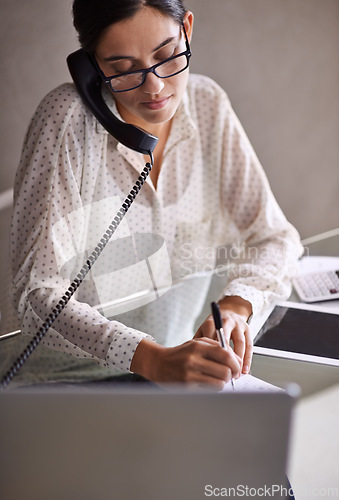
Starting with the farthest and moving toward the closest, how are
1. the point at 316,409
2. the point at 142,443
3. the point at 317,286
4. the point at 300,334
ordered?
the point at 317,286
the point at 300,334
the point at 316,409
the point at 142,443

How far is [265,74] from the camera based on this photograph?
193cm

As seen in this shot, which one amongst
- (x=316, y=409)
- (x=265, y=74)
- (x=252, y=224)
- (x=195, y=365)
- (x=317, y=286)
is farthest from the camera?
(x=265, y=74)

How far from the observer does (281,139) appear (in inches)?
80.9

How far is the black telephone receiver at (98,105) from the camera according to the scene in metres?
1.17

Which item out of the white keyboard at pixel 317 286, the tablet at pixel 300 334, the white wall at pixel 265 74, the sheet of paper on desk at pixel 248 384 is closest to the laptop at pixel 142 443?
the sheet of paper on desk at pixel 248 384

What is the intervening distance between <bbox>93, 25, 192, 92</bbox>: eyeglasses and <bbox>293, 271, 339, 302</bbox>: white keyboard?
0.56m

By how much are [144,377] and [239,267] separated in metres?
0.50

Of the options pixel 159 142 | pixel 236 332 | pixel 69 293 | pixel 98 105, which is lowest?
pixel 236 332

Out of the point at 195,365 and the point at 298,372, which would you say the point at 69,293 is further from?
the point at 298,372

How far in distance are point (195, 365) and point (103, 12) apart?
0.67 m

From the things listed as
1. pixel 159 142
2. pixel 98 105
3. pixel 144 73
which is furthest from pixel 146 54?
pixel 159 142

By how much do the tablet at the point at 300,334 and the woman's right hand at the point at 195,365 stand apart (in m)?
0.20

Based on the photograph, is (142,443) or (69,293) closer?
(142,443)

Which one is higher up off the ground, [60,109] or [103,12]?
[103,12]
